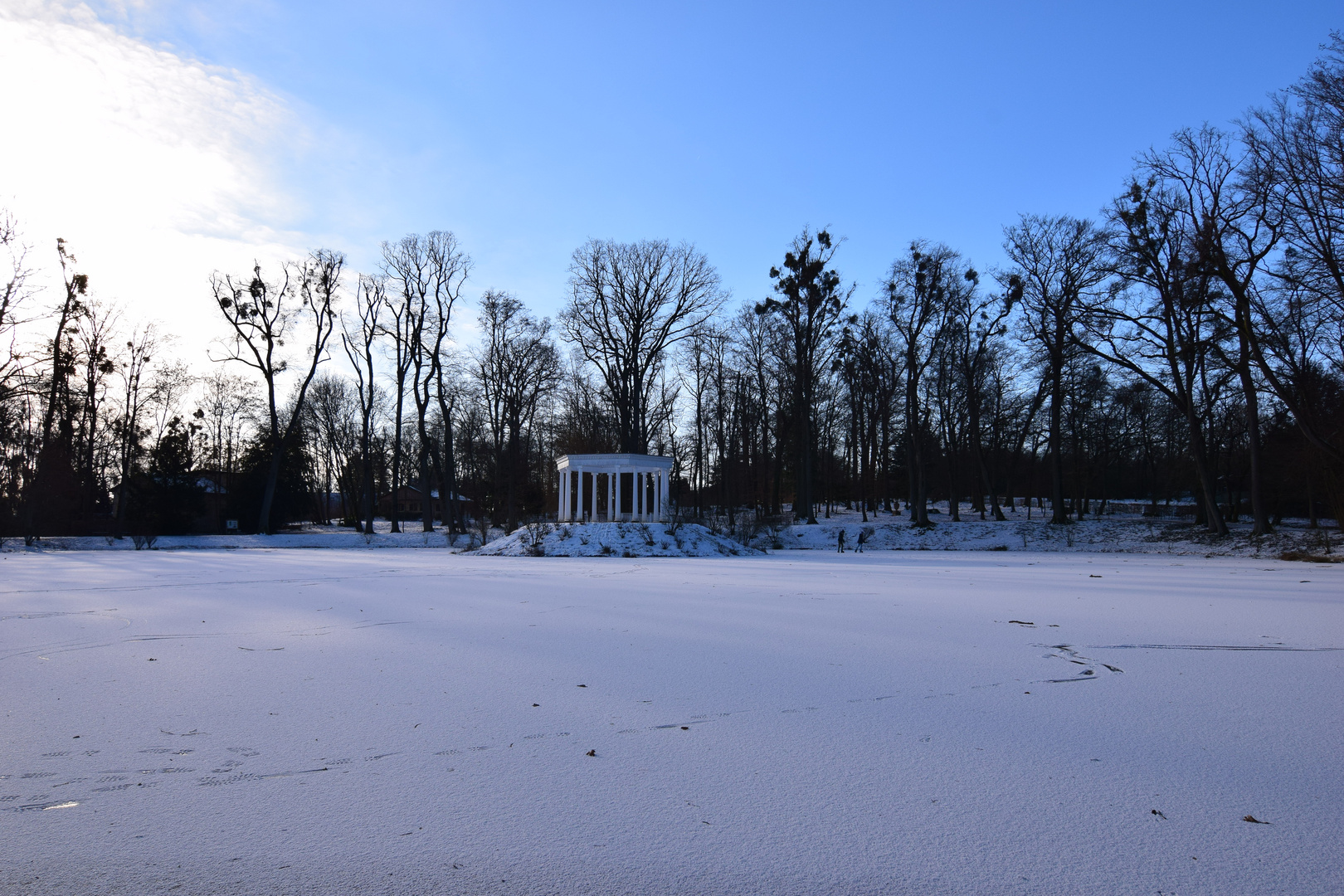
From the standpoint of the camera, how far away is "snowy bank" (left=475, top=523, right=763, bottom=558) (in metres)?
22.6

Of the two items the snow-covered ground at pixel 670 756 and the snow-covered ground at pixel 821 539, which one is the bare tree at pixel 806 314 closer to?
the snow-covered ground at pixel 821 539

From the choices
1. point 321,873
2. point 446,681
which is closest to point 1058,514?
point 446,681

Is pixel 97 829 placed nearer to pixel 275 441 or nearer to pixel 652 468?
pixel 652 468

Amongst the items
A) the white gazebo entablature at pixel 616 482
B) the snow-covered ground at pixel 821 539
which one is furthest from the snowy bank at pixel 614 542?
the white gazebo entablature at pixel 616 482

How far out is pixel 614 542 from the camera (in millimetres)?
23266

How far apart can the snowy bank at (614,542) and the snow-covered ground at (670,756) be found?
48.9ft

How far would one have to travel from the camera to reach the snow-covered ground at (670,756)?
2395 mm

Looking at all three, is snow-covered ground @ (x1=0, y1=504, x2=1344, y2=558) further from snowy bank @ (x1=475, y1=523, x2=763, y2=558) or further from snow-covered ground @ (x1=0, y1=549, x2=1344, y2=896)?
snow-covered ground @ (x1=0, y1=549, x2=1344, y2=896)

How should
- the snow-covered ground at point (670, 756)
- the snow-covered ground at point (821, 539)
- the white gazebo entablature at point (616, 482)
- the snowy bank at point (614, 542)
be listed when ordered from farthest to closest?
1. the white gazebo entablature at point (616, 482)
2. the snow-covered ground at point (821, 539)
3. the snowy bank at point (614, 542)
4. the snow-covered ground at point (670, 756)

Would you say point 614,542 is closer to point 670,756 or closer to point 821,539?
point 821,539

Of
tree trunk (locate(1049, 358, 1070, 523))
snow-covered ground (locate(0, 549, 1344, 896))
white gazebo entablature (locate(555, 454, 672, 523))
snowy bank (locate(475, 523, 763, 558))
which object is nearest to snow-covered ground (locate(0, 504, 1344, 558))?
snowy bank (locate(475, 523, 763, 558))

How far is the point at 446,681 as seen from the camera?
4.88 meters

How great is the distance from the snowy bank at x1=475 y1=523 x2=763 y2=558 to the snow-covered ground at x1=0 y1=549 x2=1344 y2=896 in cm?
1490

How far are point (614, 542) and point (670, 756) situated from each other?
1995 centimetres
